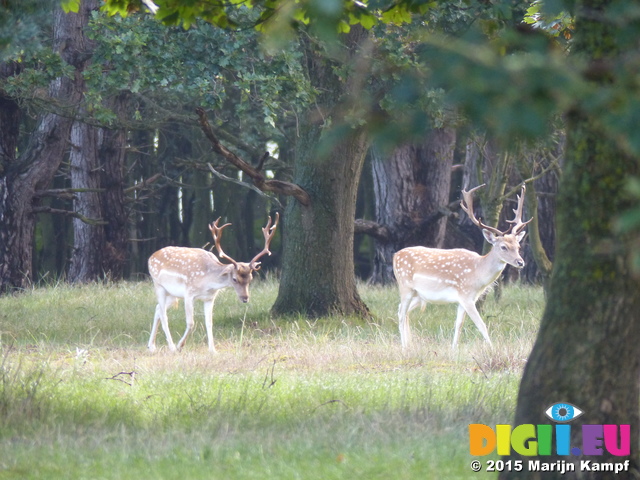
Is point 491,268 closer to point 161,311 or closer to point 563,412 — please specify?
point 161,311

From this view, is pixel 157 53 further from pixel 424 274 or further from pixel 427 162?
pixel 427 162

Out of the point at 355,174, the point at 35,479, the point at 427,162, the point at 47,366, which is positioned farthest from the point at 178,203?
the point at 35,479

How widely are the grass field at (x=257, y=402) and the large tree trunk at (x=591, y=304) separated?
2.91 feet

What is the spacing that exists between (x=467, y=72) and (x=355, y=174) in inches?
389

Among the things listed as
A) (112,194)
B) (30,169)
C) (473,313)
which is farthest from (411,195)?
(473,313)

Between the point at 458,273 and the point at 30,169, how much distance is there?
8.56 metres

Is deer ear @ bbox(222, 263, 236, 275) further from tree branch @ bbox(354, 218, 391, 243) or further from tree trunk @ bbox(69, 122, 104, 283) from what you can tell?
tree trunk @ bbox(69, 122, 104, 283)

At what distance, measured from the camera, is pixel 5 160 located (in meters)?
16.2

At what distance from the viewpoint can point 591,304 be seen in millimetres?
4230

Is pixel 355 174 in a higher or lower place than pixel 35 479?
higher

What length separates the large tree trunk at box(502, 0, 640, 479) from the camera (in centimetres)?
420

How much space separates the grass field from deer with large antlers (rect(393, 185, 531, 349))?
49 centimetres

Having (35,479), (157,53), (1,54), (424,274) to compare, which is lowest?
(35,479)

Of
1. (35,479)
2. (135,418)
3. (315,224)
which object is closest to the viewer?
(35,479)
